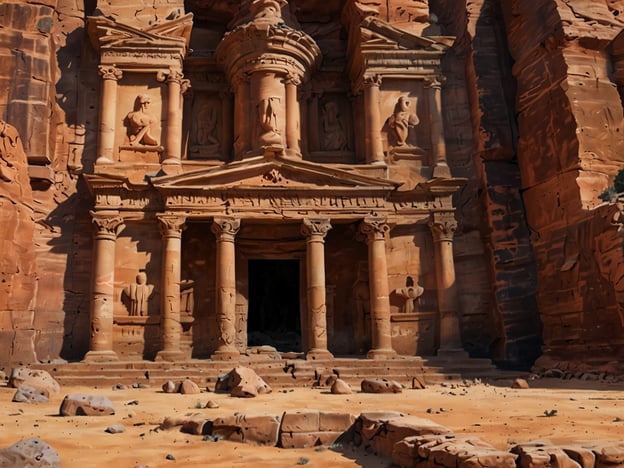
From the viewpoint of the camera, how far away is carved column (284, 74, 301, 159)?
19.0 meters

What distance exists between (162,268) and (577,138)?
42.0 feet

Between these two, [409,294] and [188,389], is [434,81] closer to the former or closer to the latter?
[409,294]

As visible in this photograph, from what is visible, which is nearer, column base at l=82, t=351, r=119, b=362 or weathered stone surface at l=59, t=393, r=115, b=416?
weathered stone surface at l=59, t=393, r=115, b=416

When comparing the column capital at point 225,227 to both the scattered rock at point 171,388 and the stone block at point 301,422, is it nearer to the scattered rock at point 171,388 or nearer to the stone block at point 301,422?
the scattered rock at point 171,388

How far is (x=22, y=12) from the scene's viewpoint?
61.8ft

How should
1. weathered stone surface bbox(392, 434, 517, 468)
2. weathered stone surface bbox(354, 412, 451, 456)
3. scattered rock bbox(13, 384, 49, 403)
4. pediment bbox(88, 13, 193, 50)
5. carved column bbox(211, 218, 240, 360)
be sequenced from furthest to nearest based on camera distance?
pediment bbox(88, 13, 193, 50)
carved column bbox(211, 218, 240, 360)
scattered rock bbox(13, 384, 49, 403)
weathered stone surface bbox(354, 412, 451, 456)
weathered stone surface bbox(392, 434, 517, 468)

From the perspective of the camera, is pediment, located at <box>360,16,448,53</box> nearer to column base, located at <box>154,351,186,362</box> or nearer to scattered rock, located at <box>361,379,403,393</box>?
column base, located at <box>154,351,186,362</box>

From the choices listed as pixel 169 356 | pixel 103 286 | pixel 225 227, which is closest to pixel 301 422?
pixel 169 356

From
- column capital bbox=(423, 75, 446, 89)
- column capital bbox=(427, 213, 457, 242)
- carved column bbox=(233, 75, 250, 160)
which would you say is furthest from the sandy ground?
column capital bbox=(423, 75, 446, 89)

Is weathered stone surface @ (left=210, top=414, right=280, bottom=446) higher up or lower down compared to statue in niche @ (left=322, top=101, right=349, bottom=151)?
lower down

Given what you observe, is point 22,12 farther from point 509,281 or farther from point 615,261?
point 615,261

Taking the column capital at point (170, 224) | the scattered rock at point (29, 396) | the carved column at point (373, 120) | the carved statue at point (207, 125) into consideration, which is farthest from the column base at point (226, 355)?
the carved statue at point (207, 125)

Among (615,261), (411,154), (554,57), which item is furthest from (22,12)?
(615,261)

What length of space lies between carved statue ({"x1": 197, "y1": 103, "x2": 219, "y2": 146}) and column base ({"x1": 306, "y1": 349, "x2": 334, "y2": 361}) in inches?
329
